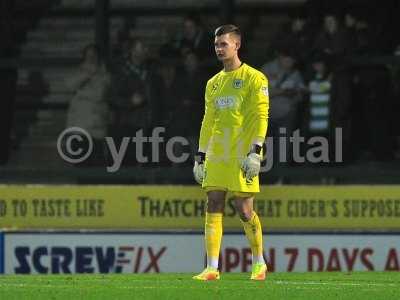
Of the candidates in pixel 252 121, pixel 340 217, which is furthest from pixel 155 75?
pixel 252 121

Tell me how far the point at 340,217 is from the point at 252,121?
512 centimetres

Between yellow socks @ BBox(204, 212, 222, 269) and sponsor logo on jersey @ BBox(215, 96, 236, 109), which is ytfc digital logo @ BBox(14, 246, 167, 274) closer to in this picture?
yellow socks @ BBox(204, 212, 222, 269)

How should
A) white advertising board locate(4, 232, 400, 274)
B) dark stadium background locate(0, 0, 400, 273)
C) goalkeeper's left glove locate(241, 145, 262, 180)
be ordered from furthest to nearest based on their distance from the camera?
1. dark stadium background locate(0, 0, 400, 273)
2. white advertising board locate(4, 232, 400, 274)
3. goalkeeper's left glove locate(241, 145, 262, 180)

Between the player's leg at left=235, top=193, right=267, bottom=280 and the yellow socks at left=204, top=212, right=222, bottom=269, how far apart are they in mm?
209

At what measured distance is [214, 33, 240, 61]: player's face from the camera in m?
11.2

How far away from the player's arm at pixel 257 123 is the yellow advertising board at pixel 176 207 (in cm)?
498

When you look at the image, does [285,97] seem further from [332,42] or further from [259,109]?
[259,109]

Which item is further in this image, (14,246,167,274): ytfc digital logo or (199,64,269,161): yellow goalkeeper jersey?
(14,246,167,274): ytfc digital logo

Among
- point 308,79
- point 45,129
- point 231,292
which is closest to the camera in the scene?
point 231,292

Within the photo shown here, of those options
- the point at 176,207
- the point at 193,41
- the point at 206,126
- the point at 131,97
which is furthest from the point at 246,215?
the point at 193,41

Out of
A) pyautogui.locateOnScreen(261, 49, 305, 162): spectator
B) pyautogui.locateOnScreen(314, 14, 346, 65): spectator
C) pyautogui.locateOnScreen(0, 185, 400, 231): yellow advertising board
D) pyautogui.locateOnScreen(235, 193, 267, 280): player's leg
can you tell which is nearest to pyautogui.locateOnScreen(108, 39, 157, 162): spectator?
pyautogui.locateOnScreen(0, 185, 400, 231): yellow advertising board

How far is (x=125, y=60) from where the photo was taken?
705 inches

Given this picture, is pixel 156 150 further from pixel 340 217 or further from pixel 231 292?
pixel 231 292

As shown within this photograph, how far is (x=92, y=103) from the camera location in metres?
17.7
